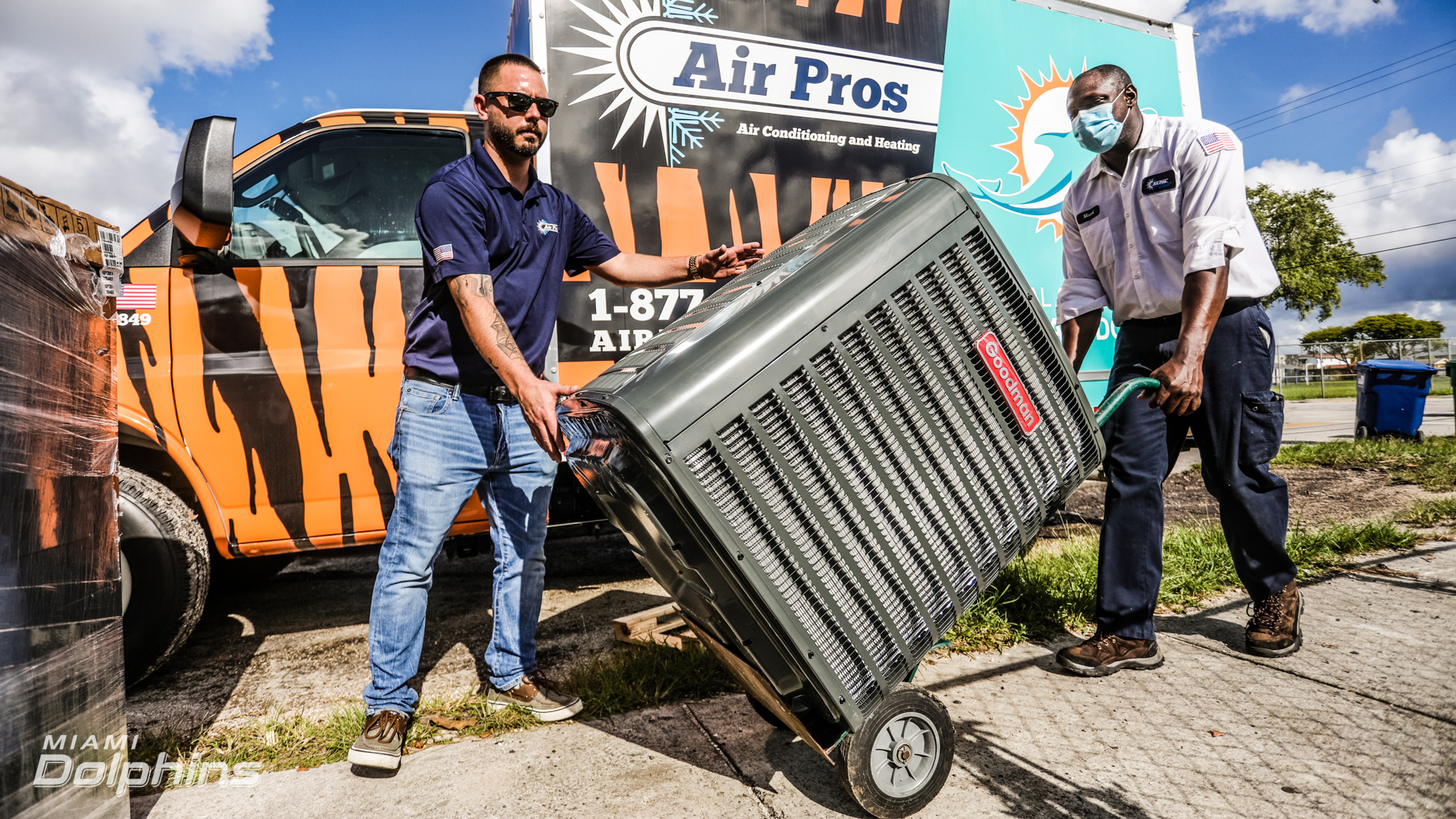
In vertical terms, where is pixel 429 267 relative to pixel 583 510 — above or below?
above

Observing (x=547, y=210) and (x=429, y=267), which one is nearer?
(x=429, y=267)

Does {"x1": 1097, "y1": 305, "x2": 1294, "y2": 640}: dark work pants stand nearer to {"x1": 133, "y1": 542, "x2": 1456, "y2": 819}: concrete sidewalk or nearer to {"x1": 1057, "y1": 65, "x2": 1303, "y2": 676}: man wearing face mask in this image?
{"x1": 1057, "y1": 65, "x2": 1303, "y2": 676}: man wearing face mask

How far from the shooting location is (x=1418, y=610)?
3018 millimetres

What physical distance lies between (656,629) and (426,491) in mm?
1042

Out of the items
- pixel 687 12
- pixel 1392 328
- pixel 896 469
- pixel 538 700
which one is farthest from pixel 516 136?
pixel 1392 328

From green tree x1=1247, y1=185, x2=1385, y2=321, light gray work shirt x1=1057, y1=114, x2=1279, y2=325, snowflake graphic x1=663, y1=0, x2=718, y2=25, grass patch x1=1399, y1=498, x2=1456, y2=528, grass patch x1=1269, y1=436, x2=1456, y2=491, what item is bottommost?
grass patch x1=1399, y1=498, x2=1456, y2=528

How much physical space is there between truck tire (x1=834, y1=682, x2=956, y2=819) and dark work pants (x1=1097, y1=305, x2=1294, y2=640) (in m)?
1.12

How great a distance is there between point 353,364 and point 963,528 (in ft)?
7.57

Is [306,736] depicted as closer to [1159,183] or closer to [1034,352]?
[1034,352]

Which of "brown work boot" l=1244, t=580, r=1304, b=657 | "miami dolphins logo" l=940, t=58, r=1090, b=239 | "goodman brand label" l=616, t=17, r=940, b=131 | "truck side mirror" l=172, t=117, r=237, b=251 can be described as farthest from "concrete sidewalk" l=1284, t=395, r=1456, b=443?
"truck side mirror" l=172, t=117, r=237, b=251

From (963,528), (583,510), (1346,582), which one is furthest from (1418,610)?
(583,510)

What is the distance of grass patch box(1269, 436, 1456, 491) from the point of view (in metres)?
5.91

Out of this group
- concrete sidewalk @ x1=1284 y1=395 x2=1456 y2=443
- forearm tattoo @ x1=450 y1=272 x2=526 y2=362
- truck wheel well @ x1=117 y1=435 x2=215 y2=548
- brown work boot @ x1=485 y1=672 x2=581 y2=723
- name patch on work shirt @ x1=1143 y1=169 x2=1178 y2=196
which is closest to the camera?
forearm tattoo @ x1=450 y1=272 x2=526 y2=362

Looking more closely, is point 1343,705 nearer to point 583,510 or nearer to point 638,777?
point 638,777
